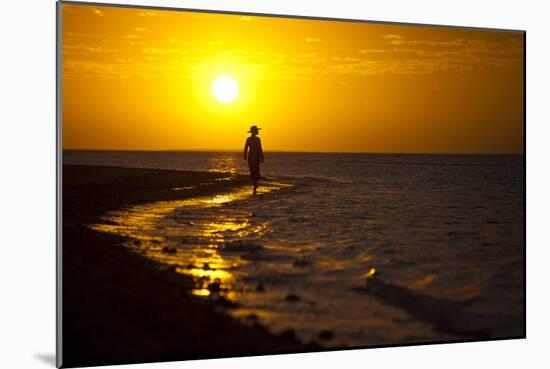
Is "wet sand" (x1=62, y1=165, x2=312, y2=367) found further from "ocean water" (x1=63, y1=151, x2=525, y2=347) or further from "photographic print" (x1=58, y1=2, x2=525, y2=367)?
"ocean water" (x1=63, y1=151, x2=525, y2=347)

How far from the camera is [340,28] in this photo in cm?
675

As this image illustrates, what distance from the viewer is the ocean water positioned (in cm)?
612

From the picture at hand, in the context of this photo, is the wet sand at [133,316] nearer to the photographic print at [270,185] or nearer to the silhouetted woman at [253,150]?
the photographic print at [270,185]

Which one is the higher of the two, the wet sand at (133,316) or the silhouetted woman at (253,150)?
the silhouetted woman at (253,150)

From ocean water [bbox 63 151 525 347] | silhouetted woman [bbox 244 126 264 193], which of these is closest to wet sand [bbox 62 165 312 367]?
ocean water [bbox 63 151 525 347]

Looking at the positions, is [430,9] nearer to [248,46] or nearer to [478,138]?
[478,138]

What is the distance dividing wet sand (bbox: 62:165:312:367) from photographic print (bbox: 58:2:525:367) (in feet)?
0.05

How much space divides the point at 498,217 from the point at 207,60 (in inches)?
114

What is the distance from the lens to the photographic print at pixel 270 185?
→ 19.2 feet

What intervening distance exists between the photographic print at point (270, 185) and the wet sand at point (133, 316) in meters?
0.01

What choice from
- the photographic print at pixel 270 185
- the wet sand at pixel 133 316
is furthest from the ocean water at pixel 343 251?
the wet sand at pixel 133 316

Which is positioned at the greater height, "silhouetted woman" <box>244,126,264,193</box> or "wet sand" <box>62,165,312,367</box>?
"silhouetted woman" <box>244,126,264,193</box>

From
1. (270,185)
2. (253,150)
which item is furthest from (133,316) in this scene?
(270,185)
